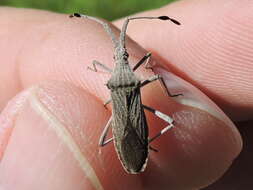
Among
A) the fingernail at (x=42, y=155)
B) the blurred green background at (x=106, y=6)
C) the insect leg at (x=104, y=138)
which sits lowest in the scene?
the blurred green background at (x=106, y=6)

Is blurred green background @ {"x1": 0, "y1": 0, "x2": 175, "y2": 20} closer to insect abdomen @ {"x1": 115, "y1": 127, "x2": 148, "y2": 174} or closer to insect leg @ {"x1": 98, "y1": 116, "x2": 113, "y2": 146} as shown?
insect leg @ {"x1": 98, "y1": 116, "x2": 113, "y2": 146}

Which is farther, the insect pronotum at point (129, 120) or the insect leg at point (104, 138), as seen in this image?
the insect leg at point (104, 138)

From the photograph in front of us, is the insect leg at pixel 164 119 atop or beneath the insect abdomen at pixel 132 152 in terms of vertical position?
atop

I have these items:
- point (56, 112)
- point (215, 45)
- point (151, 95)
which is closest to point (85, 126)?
point (56, 112)

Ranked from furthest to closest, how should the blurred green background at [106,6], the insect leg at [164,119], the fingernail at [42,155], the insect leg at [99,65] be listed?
1. the blurred green background at [106,6]
2. the insect leg at [99,65]
3. the insect leg at [164,119]
4. the fingernail at [42,155]

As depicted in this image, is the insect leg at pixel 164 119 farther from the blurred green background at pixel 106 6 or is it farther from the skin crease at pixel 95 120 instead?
the blurred green background at pixel 106 6

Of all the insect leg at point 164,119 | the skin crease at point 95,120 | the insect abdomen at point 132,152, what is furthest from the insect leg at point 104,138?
the insect leg at point 164,119

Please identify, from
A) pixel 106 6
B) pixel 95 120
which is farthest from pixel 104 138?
pixel 106 6

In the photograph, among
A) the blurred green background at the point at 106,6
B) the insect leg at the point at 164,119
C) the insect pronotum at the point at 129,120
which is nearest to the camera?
the insect pronotum at the point at 129,120

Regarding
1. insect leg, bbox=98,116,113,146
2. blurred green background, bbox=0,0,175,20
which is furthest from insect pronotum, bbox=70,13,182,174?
blurred green background, bbox=0,0,175,20

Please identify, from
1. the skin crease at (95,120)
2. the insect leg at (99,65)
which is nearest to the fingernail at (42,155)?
the skin crease at (95,120)
